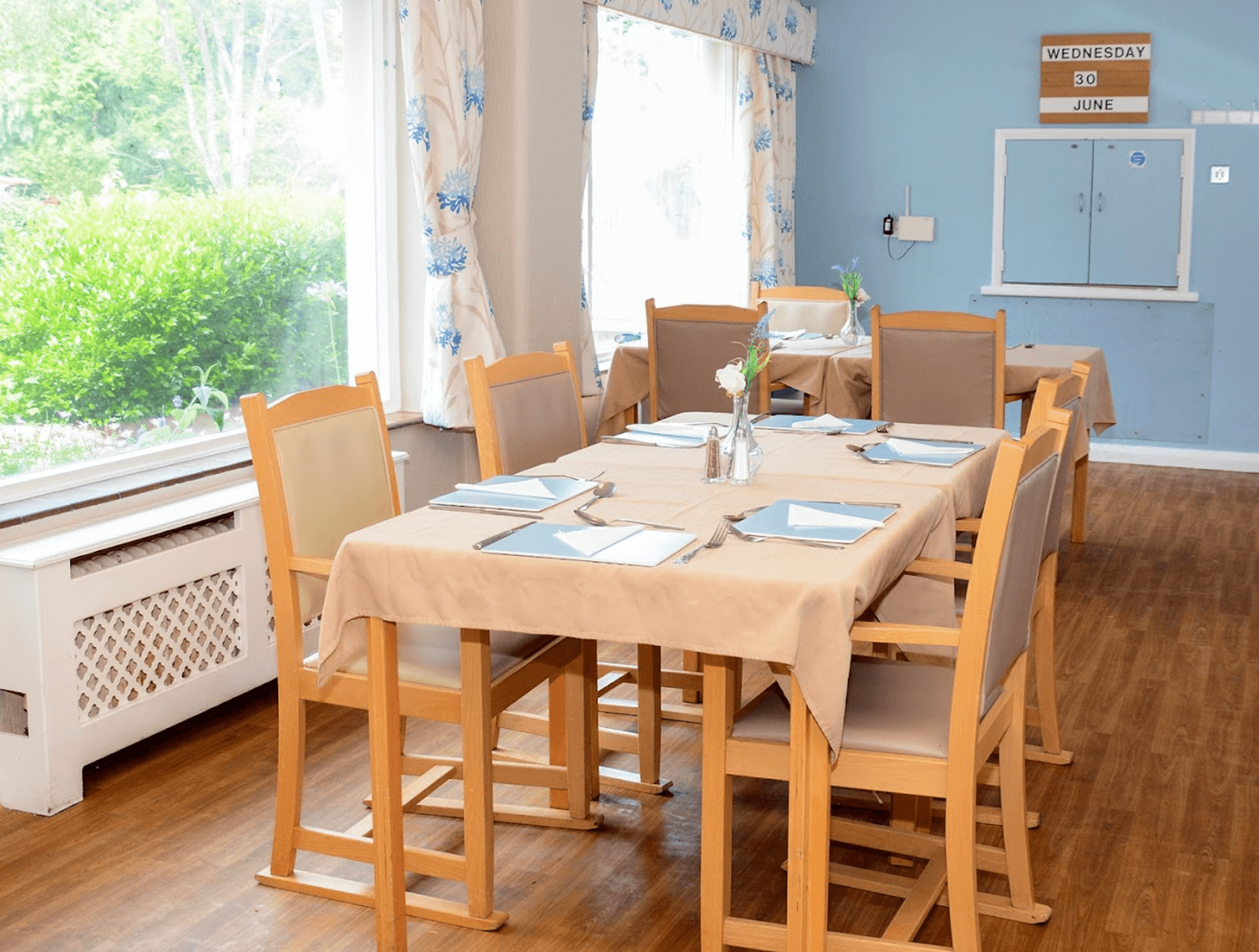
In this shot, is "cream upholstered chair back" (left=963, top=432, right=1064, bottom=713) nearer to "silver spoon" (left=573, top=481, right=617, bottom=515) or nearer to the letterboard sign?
"silver spoon" (left=573, top=481, right=617, bottom=515)

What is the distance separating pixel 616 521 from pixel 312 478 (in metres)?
0.62

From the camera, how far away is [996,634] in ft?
7.24

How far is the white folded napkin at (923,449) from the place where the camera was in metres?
3.05

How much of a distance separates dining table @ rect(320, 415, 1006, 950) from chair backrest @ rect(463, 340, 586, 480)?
1.15 ft

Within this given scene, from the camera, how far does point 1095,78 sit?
23.5 feet

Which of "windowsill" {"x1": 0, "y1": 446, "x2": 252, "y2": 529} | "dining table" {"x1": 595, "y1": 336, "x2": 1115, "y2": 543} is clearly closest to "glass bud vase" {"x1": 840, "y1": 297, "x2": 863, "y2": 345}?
"dining table" {"x1": 595, "y1": 336, "x2": 1115, "y2": 543}

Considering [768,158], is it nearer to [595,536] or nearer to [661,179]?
[661,179]

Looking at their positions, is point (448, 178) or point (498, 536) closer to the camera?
point (498, 536)

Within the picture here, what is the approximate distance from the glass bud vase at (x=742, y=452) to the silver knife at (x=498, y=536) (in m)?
0.52

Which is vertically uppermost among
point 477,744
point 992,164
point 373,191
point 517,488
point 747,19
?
point 747,19

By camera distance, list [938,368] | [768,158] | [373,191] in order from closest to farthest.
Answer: [373,191] → [938,368] → [768,158]

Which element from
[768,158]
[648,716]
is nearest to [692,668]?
[648,716]

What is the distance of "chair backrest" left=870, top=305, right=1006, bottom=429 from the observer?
4504 millimetres

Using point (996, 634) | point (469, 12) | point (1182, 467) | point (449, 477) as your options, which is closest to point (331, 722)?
point (449, 477)
